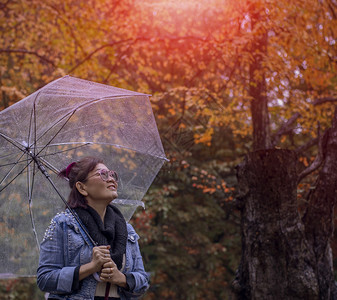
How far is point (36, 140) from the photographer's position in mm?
3016

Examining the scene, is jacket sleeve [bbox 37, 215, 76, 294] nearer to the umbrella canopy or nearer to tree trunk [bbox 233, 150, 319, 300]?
the umbrella canopy

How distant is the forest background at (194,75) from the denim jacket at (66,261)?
3528mm

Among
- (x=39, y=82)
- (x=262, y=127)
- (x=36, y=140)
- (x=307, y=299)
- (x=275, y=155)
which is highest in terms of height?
(x=39, y=82)

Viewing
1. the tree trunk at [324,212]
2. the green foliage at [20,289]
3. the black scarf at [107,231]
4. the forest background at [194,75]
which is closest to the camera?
the black scarf at [107,231]

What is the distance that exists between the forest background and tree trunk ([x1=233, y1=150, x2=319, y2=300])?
33.8 inches

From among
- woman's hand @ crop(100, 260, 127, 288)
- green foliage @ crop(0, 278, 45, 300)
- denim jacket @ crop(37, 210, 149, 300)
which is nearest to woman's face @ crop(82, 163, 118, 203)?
denim jacket @ crop(37, 210, 149, 300)

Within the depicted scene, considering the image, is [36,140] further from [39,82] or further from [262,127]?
[39,82]

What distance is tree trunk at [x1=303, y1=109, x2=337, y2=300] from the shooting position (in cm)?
517

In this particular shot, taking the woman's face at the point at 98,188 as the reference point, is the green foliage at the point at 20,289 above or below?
below

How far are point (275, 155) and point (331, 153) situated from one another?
675 millimetres

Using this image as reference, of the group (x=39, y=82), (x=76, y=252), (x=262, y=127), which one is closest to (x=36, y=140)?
(x=76, y=252)

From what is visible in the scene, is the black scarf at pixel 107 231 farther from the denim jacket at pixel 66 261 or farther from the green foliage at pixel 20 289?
the green foliage at pixel 20 289

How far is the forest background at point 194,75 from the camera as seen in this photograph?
7859 millimetres

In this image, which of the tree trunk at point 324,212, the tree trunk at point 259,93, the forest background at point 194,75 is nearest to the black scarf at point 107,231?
the tree trunk at point 324,212
